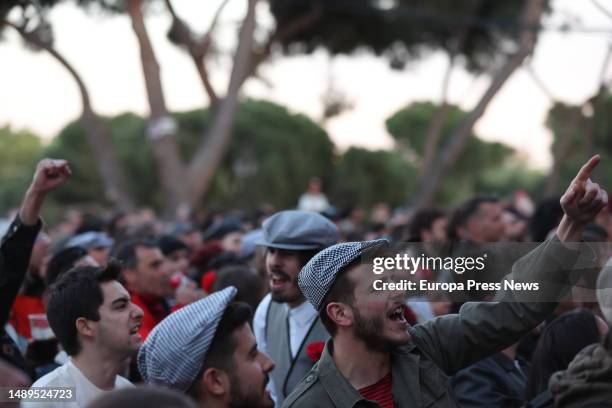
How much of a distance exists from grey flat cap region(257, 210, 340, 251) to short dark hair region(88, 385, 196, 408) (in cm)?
229

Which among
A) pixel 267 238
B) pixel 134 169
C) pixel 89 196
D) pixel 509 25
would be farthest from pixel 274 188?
Result: pixel 267 238

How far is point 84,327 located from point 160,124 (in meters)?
11.9

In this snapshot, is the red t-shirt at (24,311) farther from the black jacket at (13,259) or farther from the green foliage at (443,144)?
the green foliage at (443,144)

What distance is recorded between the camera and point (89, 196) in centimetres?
3294

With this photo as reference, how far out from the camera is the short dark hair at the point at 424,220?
7.99 metres

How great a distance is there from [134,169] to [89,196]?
12.6 feet

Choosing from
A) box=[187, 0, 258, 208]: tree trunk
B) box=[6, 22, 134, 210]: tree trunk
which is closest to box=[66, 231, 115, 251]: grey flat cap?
box=[6, 22, 134, 210]: tree trunk

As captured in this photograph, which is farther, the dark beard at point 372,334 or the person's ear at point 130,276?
the person's ear at point 130,276

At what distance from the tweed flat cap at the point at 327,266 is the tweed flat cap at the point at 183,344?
0.92 ft

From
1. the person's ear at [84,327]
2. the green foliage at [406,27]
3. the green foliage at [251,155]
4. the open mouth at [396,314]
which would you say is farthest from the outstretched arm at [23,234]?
the green foliage at [251,155]

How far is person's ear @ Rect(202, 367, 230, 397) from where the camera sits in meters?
2.97

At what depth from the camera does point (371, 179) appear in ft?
95.3

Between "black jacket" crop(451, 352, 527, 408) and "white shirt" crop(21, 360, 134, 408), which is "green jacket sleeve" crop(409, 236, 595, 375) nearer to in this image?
"black jacket" crop(451, 352, 527, 408)

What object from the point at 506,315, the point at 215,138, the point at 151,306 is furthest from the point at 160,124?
the point at 506,315
